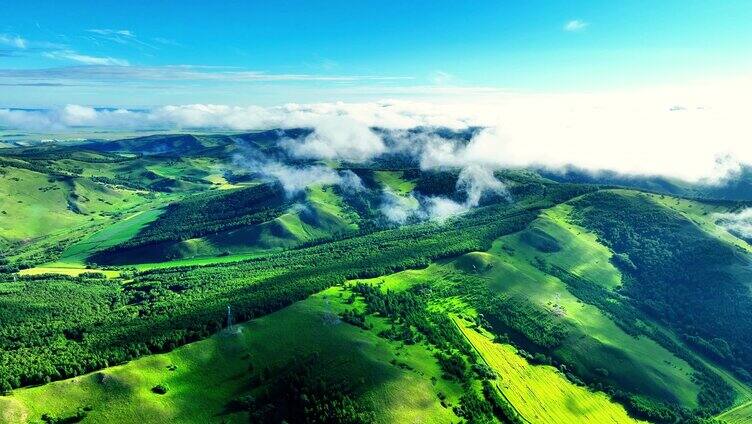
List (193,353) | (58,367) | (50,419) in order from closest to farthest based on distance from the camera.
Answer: (50,419) → (58,367) → (193,353)

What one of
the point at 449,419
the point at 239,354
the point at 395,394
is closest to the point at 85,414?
the point at 239,354

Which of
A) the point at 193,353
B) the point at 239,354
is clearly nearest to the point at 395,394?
the point at 239,354

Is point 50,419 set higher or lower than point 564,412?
higher

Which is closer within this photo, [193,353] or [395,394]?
[395,394]

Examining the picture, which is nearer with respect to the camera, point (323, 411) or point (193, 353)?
point (323, 411)

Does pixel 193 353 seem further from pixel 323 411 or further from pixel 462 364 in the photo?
pixel 462 364

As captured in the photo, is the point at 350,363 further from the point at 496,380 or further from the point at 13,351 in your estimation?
the point at 13,351

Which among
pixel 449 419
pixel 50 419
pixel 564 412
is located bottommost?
pixel 564 412

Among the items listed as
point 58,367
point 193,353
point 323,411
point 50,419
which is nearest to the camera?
point 50,419

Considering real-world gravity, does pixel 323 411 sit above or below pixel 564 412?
above
